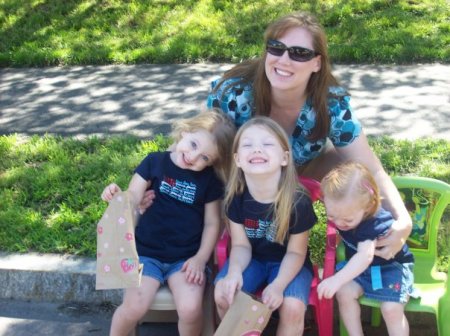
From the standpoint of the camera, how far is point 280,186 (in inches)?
115

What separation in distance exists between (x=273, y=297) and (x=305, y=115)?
3.22 ft

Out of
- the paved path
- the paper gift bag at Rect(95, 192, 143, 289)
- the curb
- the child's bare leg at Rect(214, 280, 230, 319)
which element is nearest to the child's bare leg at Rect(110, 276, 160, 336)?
the paper gift bag at Rect(95, 192, 143, 289)

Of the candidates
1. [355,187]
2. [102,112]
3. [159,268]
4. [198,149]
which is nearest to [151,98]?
[102,112]

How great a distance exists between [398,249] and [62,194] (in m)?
2.32

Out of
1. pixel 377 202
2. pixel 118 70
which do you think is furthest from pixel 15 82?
pixel 377 202

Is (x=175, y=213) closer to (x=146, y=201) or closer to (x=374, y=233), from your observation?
(x=146, y=201)

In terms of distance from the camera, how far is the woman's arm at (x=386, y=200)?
283cm

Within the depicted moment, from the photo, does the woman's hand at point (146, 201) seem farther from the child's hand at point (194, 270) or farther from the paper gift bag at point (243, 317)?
the paper gift bag at point (243, 317)

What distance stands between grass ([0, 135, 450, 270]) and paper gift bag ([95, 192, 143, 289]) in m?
0.90

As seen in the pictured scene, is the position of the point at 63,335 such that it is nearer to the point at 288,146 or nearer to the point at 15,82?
the point at 288,146

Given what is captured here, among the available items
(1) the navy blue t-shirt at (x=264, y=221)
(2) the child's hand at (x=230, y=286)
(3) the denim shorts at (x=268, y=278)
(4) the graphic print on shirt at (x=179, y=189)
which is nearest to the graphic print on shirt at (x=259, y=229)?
(1) the navy blue t-shirt at (x=264, y=221)

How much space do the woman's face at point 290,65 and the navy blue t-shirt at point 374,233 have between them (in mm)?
745

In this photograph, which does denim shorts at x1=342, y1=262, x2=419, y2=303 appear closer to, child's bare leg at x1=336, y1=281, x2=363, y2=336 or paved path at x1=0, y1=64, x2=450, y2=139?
child's bare leg at x1=336, y1=281, x2=363, y2=336

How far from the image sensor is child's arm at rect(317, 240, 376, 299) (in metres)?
2.71
